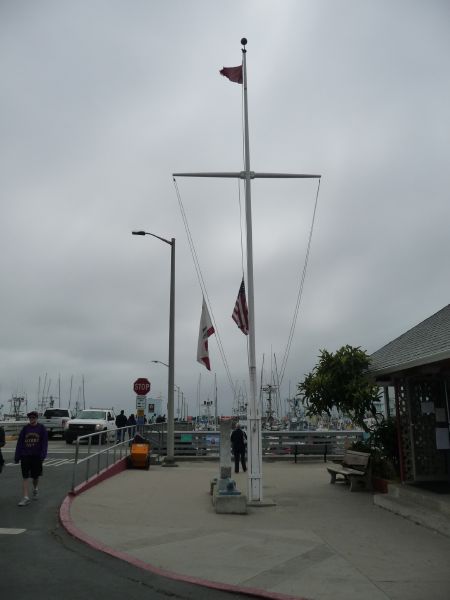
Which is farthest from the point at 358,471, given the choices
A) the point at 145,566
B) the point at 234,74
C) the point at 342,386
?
the point at 234,74

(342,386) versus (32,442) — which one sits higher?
(342,386)

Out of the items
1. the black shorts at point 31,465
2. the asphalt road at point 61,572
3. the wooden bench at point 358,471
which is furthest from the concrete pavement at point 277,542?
the black shorts at point 31,465

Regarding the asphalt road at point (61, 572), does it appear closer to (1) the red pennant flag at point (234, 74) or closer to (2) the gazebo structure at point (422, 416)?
(2) the gazebo structure at point (422, 416)

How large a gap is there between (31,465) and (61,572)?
4.91 metres

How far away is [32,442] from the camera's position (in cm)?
1120

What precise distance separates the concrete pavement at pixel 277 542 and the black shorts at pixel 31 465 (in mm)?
908

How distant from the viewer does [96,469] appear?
14.8m

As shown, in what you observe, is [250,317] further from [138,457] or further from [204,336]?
[138,457]

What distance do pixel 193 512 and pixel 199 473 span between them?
6.97m

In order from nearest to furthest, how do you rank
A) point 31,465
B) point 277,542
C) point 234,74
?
point 277,542 < point 31,465 < point 234,74

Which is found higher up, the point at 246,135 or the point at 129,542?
the point at 246,135

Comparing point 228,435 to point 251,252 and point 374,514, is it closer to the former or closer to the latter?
point 374,514

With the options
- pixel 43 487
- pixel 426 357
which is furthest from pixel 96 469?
pixel 426 357

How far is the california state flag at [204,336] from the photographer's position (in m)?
13.9
